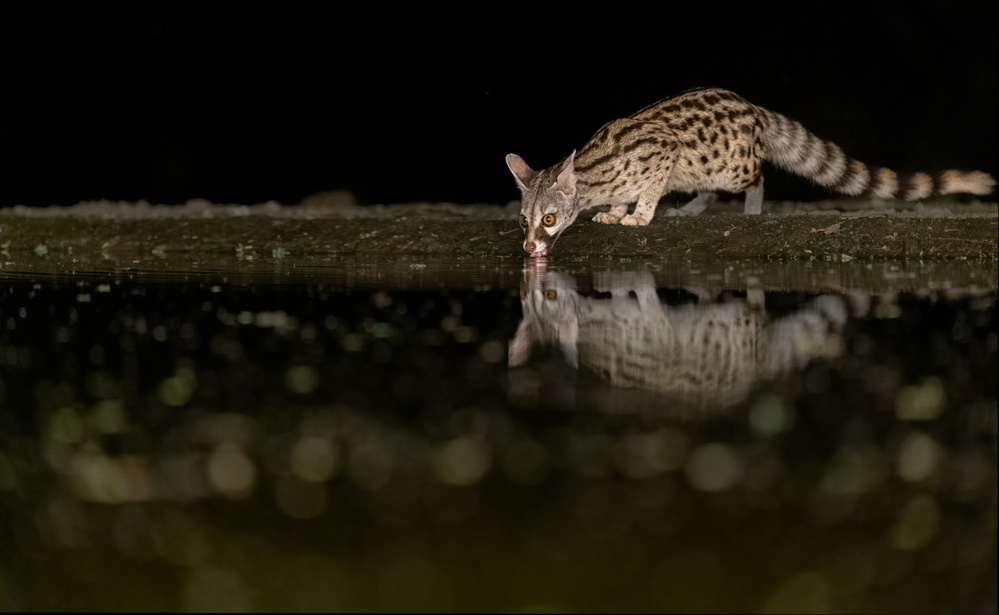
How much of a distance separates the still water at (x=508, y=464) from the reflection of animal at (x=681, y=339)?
2 centimetres

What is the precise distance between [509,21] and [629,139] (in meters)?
2.83

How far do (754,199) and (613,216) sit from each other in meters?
0.96

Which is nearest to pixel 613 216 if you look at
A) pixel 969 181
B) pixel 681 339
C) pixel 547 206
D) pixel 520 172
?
pixel 520 172

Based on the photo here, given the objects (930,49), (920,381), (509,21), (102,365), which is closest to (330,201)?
(509,21)

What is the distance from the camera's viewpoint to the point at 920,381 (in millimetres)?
2902

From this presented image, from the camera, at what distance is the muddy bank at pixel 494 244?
6.15 metres

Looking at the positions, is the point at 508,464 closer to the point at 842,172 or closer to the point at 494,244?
the point at 494,244

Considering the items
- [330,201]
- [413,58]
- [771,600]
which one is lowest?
[771,600]

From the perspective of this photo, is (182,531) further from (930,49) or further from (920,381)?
(930,49)

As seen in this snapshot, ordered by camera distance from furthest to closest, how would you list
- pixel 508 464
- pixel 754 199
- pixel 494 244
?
pixel 754 199 < pixel 494 244 < pixel 508 464

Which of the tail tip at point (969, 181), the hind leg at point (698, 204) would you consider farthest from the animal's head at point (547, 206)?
the tail tip at point (969, 181)

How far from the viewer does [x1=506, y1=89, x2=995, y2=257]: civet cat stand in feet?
22.8

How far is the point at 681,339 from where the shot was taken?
3516mm

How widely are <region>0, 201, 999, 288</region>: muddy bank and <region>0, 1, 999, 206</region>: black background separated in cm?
118
